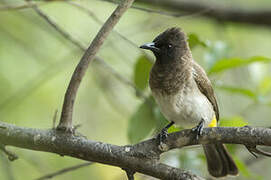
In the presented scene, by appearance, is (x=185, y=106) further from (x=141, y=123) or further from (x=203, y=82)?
(x=141, y=123)

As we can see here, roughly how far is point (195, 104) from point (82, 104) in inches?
99.4

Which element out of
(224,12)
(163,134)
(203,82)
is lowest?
(163,134)

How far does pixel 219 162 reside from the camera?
429 cm

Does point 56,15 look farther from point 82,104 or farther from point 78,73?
point 78,73

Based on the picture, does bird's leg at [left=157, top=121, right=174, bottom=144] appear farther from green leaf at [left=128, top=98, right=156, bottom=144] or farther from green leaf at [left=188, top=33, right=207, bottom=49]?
green leaf at [left=188, top=33, right=207, bottom=49]

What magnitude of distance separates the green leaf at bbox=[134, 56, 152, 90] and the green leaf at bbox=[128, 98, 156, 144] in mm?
175

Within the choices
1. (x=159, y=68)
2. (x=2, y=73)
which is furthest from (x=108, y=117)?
(x=159, y=68)

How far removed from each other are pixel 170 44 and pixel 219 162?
126 cm

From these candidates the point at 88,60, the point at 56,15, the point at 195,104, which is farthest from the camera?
the point at 56,15

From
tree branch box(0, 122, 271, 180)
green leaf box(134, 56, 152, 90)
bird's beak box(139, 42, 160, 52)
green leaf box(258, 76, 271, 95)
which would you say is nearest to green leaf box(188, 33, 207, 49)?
bird's beak box(139, 42, 160, 52)

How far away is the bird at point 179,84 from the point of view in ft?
12.2

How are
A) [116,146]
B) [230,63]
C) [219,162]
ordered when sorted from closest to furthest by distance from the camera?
1. [116,146]
2. [230,63]
3. [219,162]

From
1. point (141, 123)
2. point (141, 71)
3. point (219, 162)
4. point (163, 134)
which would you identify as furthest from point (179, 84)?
point (219, 162)

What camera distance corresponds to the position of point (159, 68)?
3867mm
